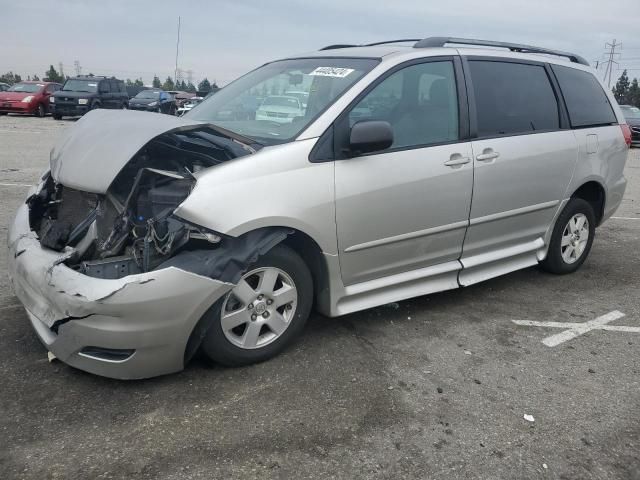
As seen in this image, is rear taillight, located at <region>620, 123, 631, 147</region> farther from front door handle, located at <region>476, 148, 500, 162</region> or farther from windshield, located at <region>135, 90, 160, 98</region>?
windshield, located at <region>135, 90, 160, 98</region>

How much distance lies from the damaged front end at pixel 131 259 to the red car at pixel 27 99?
22756 millimetres

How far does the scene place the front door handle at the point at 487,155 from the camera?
4.01m

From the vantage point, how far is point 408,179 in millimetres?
3615

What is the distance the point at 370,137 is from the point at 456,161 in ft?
2.69

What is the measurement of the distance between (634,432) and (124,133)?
2978 mm

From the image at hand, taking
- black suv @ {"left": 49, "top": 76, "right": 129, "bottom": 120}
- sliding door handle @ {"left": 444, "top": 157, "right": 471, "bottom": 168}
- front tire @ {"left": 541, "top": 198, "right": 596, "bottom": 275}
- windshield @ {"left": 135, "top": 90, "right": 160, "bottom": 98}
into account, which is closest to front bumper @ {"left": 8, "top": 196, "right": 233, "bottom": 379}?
sliding door handle @ {"left": 444, "top": 157, "right": 471, "bottom": 168}

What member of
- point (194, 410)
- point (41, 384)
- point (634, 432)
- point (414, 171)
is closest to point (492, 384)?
point (634, 432)

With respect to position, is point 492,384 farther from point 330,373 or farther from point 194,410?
point 194,410

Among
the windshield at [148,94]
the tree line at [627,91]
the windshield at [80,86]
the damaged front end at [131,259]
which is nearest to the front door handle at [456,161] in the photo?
the damaged front end at [131,259]

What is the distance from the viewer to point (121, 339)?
2781 millimetres

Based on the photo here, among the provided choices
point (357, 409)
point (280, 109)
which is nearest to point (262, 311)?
point (357, 409)

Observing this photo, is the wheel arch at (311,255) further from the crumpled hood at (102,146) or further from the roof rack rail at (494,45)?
the roof rack rail at (494,45)

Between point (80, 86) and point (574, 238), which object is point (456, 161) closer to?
point (574, 238)

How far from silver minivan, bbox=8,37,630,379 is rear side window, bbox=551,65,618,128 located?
21cm
